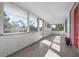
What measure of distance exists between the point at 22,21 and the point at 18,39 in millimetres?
1629

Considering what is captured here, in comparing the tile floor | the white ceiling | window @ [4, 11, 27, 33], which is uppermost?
the white ceiling

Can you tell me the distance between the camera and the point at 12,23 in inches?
208

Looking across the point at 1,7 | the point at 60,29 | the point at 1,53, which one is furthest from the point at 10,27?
the point at 60,29

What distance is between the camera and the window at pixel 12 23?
4676mm

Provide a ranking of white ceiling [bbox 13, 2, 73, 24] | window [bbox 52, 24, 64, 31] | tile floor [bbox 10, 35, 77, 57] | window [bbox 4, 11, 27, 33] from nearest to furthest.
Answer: tile floor [bbox 10, 35, 77, 57] < window [bbox 4, 11, 27, 33] < white ceiling [bbox 13, 2, 73, 24] < window [bbox 52, 24, 64, 31]

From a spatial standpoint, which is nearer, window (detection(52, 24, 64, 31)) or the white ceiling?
the white ceiling

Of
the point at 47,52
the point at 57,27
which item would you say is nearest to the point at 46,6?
the point at 47,52

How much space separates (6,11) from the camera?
4.66 m

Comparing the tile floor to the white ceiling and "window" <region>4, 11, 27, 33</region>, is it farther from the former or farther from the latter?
the white ceiling

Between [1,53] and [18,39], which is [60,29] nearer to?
[18,39]

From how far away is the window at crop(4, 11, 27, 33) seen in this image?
15.3 feet

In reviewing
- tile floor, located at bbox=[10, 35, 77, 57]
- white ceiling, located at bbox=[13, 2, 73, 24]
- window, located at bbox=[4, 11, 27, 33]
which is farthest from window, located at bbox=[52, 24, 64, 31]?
window, located at bbox=[4, 11, 27, 33]

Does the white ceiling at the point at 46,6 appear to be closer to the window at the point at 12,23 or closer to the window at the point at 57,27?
the window at the point at 12,23

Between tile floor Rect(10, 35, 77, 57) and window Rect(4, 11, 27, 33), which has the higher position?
window Rect(4, 11, 27, 33)
